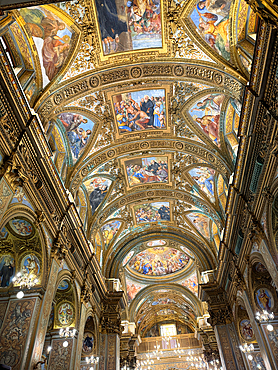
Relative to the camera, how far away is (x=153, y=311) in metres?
31.0

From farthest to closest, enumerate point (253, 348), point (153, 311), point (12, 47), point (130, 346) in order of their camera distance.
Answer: point (153, 311), point (130, 346), point (253, 348), point (12, 47)

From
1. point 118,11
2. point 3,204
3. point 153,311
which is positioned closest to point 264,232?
point 3,204

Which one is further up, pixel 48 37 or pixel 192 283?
pixel 192 283

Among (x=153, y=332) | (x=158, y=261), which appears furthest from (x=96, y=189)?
(x=153, y=332)

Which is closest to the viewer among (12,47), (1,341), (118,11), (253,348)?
(1,341)

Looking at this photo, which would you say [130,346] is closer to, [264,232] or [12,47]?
[264,232]

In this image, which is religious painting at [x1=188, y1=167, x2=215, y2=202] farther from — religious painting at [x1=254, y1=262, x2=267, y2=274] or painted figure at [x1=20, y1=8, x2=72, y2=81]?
painted figure at [x1=20, y1=8, x2=72, y2=81]

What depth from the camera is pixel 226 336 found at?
1548 centimetres

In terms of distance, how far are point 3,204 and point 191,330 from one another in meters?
30.2

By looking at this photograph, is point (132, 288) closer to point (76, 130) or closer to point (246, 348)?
point (246, 348)

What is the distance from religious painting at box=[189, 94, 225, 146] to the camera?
11797 millimetres

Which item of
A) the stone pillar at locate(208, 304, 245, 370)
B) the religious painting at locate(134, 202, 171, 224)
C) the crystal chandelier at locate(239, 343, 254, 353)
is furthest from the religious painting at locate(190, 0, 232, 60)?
the stone pillar at locate(208, 304, 245, 370)

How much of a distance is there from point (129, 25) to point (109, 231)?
12.6 meters

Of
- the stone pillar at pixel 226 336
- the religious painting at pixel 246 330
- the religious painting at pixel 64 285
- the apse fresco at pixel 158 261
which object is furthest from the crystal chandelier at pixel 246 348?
the apse fresco at pixel 158 261
